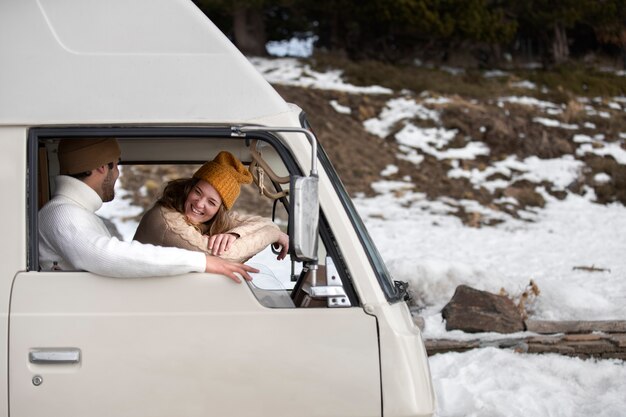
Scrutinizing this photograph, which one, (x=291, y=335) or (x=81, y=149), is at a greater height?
(x=81, y=149)

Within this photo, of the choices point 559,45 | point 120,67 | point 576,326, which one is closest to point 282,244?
point 120,67

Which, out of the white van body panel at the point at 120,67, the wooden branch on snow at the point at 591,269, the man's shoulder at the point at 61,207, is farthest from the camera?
the wooden branch on snow at the point at 591,269

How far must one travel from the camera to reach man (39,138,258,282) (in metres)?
3.44

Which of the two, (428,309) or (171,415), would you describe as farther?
(428,309)

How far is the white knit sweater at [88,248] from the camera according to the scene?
11.3 feet

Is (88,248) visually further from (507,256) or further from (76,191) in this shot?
(507,256)

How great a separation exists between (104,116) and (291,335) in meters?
1.09

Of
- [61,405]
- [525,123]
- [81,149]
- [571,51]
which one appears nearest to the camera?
[61,405]

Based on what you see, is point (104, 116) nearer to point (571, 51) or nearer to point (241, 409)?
point (241, 409)

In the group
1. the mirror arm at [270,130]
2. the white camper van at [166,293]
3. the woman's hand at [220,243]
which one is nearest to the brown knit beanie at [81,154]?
the white camper van at [166,293]

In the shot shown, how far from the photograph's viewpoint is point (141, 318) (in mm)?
3428

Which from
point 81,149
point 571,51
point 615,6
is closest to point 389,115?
point 615,6

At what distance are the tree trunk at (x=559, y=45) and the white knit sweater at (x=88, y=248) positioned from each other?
23584mm

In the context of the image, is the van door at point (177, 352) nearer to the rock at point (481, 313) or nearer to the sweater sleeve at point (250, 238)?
the sweater sleeve at point (250, 238)
